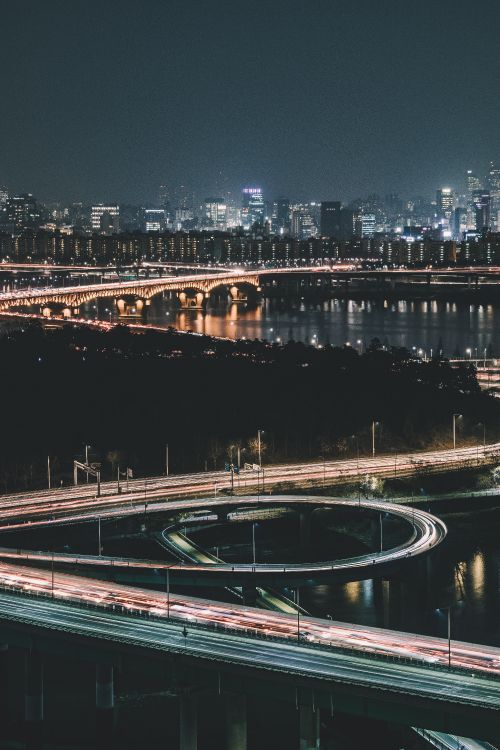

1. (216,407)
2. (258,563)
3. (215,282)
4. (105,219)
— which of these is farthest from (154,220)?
(258,563)

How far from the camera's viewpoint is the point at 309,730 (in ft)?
24.3

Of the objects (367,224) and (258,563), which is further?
(367,224)

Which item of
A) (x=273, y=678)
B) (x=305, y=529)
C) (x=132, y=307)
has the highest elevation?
(x=132, y=307)

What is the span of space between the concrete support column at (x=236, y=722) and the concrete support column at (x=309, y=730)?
326 millimetres

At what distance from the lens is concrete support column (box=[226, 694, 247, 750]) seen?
7.48 metres

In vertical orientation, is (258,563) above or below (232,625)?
below

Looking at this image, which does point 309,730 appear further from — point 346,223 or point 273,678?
point 346,223

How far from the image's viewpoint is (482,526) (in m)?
13.4

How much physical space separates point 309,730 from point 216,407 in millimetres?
10562

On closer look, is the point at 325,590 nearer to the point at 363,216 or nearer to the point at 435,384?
the point at 435,384

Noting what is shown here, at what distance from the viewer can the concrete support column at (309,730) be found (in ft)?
24.3

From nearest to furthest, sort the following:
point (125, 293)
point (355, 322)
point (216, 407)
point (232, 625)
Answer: point (232, 625) < point (216, 407) < point (355, 322) < point (125, 293)

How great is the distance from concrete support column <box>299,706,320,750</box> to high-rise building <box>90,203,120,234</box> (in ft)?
274

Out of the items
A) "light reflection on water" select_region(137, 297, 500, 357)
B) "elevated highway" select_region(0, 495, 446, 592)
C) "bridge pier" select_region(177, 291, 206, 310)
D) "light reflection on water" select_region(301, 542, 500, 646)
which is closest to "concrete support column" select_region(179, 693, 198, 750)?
"elevated highway" select_region(0, 495, 446, 592)
